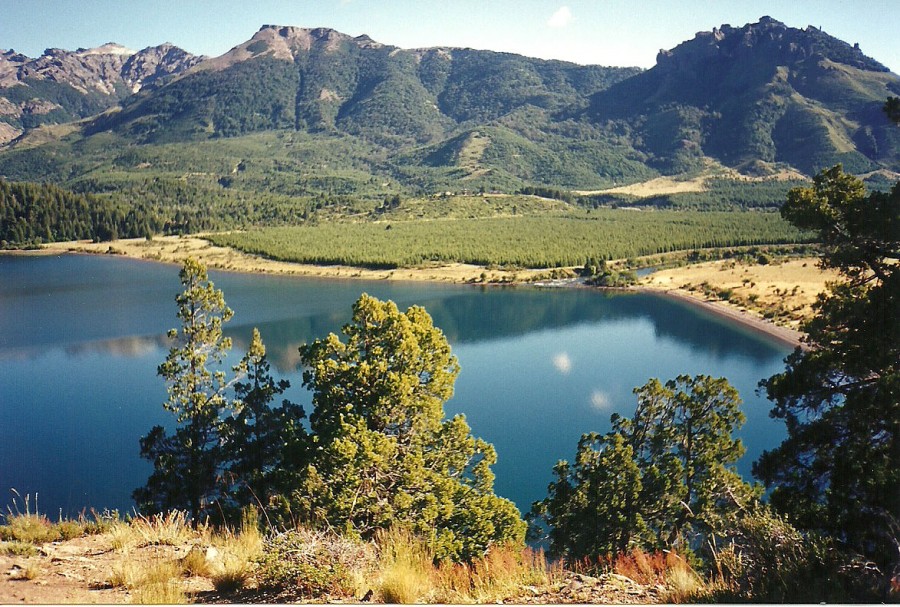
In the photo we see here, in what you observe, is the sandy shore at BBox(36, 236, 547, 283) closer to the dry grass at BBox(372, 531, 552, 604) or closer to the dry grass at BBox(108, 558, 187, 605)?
the dry grass at BBox(108, 558, 187, 605)

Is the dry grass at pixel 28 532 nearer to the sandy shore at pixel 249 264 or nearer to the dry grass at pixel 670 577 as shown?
the dry grass at pixel 670 577

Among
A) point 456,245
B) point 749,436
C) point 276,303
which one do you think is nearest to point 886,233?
point 749,436

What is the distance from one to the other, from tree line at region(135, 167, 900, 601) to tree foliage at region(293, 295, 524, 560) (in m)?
0.05

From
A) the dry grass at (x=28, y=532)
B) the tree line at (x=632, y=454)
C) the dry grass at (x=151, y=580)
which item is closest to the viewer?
the dry grass at (x=151, y=580)

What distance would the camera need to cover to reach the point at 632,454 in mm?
19297

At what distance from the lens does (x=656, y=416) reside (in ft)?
66.3

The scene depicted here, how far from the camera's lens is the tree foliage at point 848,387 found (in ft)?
34.6

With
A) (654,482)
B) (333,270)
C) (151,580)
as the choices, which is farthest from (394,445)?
(333,270)

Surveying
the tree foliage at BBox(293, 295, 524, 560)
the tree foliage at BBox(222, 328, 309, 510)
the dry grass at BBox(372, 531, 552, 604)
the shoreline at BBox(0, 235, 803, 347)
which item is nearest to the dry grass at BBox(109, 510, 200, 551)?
the tree foliage at BBox(293, 295, 524, 560)

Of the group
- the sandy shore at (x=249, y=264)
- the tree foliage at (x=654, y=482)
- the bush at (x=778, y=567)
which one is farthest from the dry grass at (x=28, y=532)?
the sandy shore at (x=249, y=264)

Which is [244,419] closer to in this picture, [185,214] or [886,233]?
[886,233]

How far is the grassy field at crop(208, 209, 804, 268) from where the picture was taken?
357 ft

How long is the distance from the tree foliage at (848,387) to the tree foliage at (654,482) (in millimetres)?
4597

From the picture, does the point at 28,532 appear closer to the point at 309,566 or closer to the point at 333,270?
the point at 309,566
